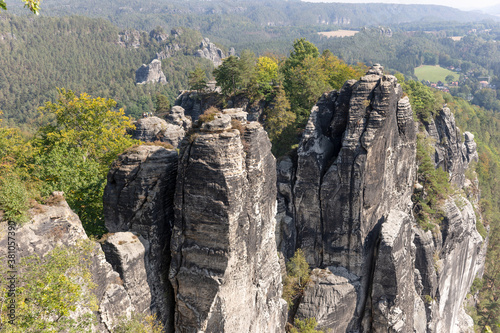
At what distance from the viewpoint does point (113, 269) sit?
17484mm

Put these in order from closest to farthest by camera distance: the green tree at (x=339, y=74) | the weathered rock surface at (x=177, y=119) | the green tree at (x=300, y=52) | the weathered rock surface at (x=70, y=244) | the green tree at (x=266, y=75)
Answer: the weathered rock surface at (x=70, y=244)
the green tree at (x=339, y=74)
the green tree at (x=266, y=75)
the green tree at (x=300, y=52)
the weathered rock surface at (x=177, y=119)

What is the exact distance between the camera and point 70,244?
1498 centimetres

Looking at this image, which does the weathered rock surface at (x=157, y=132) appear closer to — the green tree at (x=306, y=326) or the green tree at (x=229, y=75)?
the green tree at (x=229, y=75)

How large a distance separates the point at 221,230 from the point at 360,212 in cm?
1616

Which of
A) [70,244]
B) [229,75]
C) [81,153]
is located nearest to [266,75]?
[229,75]

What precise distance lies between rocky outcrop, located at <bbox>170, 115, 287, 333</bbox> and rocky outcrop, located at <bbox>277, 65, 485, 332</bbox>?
11265mm

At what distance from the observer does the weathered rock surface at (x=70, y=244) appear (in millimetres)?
13734

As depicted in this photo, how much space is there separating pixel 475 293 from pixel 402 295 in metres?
39.8

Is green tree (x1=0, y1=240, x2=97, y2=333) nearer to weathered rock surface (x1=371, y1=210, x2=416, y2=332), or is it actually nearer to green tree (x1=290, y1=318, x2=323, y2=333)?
green tree (x1=290, y1=318, x2=323, y2=333)

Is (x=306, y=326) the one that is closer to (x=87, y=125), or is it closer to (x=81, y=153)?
(x=81, y=153)

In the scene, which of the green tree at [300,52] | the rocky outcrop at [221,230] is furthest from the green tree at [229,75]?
the rocky outcrop at [221,230]

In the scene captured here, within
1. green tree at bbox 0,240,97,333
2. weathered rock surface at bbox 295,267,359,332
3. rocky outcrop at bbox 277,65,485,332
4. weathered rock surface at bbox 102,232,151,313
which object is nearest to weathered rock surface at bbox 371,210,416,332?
rocky outcrop at bbox 277,65,485,332

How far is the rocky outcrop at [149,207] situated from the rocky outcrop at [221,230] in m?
1.16

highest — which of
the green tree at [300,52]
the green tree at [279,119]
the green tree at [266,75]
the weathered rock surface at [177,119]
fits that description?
the green tree at [300,52]
